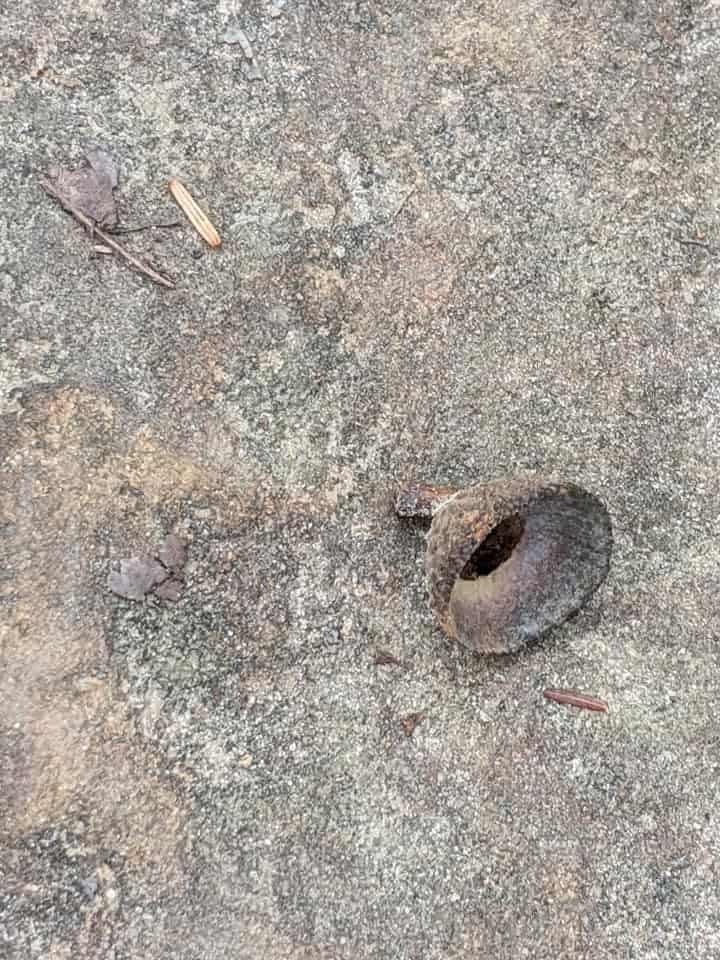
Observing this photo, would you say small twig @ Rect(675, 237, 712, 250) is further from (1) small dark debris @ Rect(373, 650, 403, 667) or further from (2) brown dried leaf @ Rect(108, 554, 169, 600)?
(2) brown dried leaf @ Rect(108, 554, 169, 600)

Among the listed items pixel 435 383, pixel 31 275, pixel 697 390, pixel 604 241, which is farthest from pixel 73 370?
pixel 697 390

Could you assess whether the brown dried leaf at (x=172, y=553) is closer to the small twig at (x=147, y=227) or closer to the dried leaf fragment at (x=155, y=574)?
the dried leaf fragment at (x=155, y=574)

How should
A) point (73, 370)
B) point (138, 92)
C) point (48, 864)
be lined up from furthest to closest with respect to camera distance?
point (138, 92)
point (73, 370)
point (48, 864)

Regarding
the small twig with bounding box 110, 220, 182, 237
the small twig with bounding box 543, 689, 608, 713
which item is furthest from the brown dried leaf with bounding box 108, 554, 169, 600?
the small twig with bounding box 543, 689, 608, 713

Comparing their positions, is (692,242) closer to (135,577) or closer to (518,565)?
(518,565)

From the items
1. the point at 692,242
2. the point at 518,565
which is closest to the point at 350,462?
the point at 518,565

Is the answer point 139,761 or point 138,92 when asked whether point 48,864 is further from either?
point 138,92

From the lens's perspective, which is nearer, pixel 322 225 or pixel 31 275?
pixel 31 275
